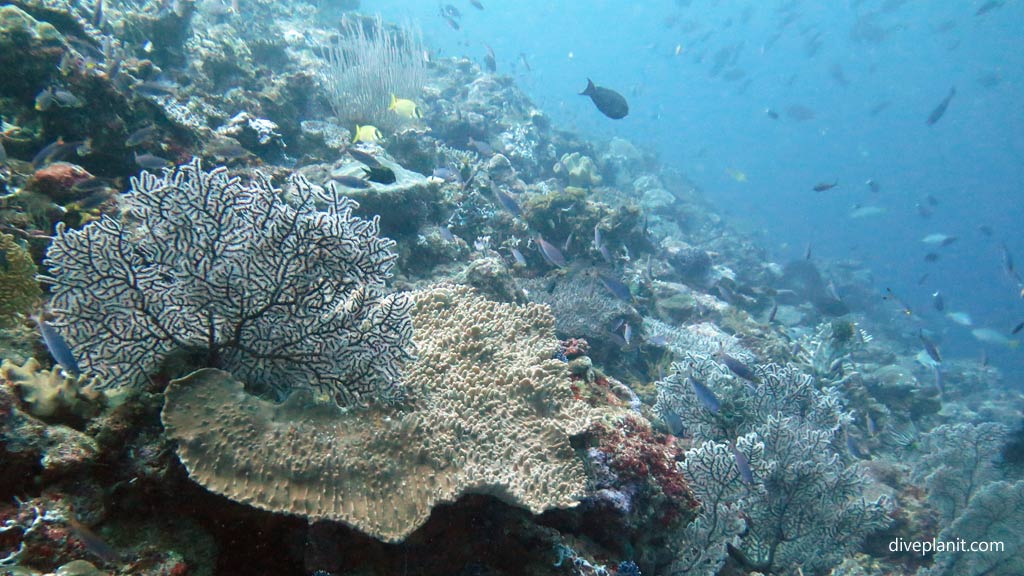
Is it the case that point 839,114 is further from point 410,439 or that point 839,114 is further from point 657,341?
point 410,439

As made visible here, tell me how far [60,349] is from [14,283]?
2.68 feet

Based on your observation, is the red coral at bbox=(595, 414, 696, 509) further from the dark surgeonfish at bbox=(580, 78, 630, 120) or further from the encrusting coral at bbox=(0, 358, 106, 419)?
the dark surgeonfish at bbox=(580, 78, 630, 120)

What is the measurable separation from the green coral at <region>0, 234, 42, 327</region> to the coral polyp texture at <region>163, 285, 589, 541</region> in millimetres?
1527

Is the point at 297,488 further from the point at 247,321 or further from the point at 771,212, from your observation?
the point at 771,212

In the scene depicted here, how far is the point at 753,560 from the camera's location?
4.99 m

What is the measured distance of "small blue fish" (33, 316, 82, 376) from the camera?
2342 millimetres

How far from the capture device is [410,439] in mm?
2619

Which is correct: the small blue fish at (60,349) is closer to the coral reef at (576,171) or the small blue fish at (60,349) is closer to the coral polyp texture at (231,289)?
the coral polyp texture at (231,289)

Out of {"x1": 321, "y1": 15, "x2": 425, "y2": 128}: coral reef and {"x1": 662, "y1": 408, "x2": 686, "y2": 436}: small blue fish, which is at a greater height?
{"x1": 321, "y1": 15, "x2": 425, "y2": 128}: coral reef

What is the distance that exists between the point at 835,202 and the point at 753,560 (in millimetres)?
130759

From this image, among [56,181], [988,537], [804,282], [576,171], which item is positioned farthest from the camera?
[804,282]

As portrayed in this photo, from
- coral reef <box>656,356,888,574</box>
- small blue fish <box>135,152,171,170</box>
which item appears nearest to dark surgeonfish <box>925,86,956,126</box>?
coral reef <box>656,356,888,574</box>

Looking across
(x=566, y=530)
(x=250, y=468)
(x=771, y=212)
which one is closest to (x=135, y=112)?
(x=250, y=468)

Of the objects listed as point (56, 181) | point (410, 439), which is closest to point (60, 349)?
point (410, 439)
